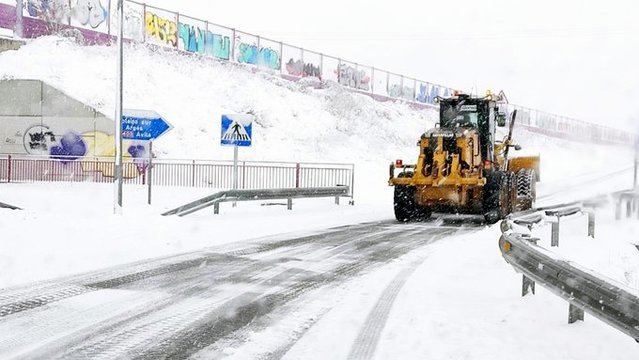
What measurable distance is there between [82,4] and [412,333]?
29.7m

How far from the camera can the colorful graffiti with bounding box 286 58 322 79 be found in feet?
139

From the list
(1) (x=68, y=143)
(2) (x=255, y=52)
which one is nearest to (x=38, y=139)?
(1) (x=68, y=143)

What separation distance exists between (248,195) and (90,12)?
19068 mm

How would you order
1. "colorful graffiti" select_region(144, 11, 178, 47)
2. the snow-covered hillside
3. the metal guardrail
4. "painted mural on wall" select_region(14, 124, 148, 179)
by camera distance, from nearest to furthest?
the snow-covered hillside → the metal guardrail → "painted mural on wall" select_region(14, 124, 148, 179) → "colorful graffiti" select_region(144, 11, 178, 47)

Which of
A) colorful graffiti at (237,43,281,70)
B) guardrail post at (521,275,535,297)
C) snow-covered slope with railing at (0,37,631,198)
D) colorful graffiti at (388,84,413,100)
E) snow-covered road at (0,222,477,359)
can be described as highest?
colorful graffiti at (237,43,281,70)

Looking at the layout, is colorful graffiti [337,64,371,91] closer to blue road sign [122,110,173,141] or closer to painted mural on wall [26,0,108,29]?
painted mural on wall [26,0,108,29]

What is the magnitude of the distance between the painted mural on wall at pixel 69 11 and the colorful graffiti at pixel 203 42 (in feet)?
16.9

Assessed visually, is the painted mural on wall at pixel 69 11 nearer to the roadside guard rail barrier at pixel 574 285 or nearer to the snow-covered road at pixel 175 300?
the snow-covered road at pixel 175 300

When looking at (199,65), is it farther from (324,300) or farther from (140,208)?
(324,300)

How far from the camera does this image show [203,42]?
36.2 m

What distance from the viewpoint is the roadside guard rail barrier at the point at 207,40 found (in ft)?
98.1

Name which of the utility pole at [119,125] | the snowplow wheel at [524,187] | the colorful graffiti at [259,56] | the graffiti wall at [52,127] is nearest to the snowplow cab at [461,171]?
the snowplow wheel at [524,187]

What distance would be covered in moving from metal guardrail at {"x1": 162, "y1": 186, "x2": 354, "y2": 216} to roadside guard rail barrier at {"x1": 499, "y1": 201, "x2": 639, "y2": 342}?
9.48 m

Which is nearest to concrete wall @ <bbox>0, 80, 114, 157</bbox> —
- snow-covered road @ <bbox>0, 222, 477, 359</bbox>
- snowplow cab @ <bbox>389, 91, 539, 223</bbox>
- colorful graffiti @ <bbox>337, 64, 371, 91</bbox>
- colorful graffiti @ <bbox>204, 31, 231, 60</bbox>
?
colorful graffiti @ <bbox>204, 31, 231, 60</bbox>
